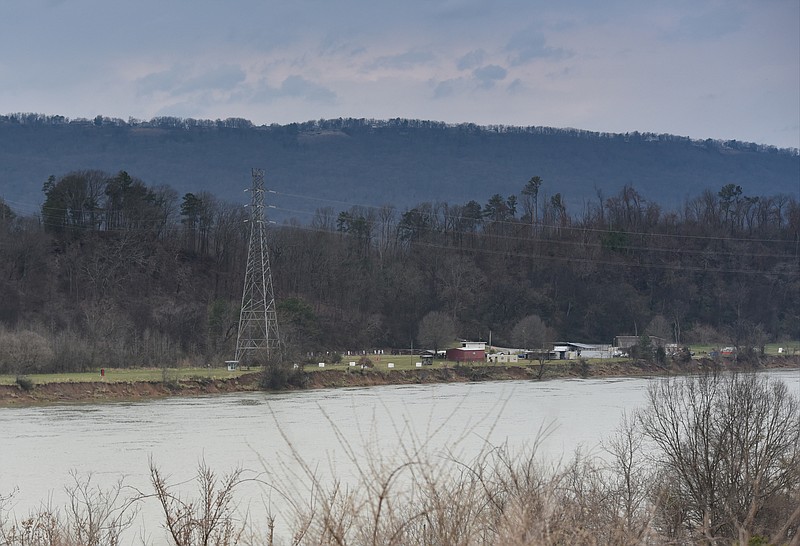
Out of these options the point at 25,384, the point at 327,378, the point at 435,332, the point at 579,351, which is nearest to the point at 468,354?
the point at 435,332

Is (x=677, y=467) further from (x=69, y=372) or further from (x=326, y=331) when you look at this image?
(x=326, y=331)

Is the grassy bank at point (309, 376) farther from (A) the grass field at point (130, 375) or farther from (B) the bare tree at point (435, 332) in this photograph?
(B) the bare tree at point (435, 332)

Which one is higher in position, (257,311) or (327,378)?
(257,311)

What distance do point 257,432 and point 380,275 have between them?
6440cm

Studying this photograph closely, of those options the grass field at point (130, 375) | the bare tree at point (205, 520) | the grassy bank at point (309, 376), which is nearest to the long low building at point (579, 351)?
the grassy bank at point (309, 376)

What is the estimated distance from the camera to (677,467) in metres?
21.6

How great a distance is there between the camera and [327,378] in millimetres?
58219

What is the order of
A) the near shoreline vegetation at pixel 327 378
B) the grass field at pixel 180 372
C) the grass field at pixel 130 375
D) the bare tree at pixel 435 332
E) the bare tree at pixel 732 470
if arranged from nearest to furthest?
the bare tree at pixel 732 470, the near shoreline vegetation at pixel 327 378, the grass field at pixel 130 375, the grass field at pixel 180 372, the bare tree at pixel 435 332

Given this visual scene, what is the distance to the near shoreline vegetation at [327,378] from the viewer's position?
154ft

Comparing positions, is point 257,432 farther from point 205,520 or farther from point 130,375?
point 205,520

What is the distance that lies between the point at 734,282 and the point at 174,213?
59187mm

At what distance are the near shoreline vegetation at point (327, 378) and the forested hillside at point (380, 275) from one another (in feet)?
26.2

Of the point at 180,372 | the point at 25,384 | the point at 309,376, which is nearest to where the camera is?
the point at 25,384

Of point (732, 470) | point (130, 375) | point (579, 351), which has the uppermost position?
point (732, 470)
